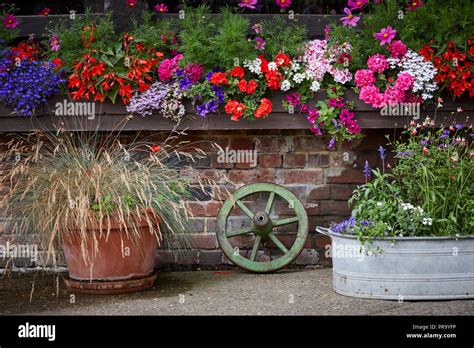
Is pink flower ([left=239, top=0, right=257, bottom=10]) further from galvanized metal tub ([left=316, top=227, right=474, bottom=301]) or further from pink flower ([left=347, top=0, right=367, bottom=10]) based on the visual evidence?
galvanized metal tub ([left=316, top=227, right=474, bottom=301])

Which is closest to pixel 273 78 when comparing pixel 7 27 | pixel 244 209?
pixel 244 209

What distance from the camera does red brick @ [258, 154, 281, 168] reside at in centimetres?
618

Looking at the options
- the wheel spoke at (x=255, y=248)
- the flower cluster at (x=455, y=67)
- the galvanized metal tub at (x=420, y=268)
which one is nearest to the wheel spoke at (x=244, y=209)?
the wheel spoke at (x=255, y=248)

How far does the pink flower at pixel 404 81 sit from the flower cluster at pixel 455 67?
21cm

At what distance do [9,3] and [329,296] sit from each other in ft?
11.6

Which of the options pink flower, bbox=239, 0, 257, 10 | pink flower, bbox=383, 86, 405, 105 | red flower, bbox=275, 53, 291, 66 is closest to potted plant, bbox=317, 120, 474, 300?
pink flower, bbox=383, 86, 405, 105

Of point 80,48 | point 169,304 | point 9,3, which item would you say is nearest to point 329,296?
point 169,304

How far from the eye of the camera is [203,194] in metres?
6.22

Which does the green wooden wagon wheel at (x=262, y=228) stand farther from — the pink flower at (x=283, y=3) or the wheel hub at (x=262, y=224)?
the pink flower at (x=283, y=3)

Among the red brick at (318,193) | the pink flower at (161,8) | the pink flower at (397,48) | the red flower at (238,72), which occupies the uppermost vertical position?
the pink flower at (161,8)

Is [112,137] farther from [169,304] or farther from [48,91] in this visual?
[169,304]

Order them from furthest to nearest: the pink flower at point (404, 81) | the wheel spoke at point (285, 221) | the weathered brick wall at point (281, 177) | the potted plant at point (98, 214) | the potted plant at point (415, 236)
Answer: the weathered brick wall at point (281, 177)
the wheel spoke at point (285, 221)
the pink flower at point (404, 81)
the potted plant at point (98, 214)
the potted plant at point (415, 236)

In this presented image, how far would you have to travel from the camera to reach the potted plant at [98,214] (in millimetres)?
5105

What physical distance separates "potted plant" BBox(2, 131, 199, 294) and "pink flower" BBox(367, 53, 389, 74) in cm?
159
